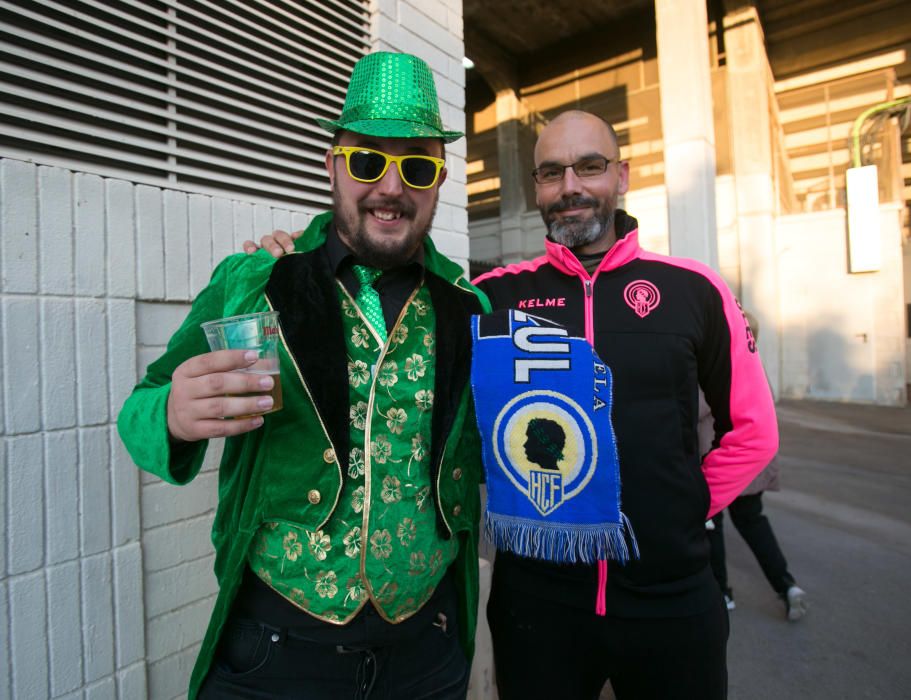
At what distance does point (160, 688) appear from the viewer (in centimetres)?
207

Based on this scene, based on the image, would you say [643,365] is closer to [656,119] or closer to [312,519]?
[312,519]

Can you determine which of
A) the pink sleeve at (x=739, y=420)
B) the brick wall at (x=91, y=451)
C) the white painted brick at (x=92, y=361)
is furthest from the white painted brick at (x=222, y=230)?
the pink sleeve at (x=739, y=420)

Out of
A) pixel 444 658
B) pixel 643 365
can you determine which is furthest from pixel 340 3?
pixel 444 658

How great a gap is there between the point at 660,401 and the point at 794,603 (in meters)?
2.84

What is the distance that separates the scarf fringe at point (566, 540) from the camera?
1555mm

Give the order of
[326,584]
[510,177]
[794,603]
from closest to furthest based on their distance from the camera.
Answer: [326,584] < [794,603] < [510,177]

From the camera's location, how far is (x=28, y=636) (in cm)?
169

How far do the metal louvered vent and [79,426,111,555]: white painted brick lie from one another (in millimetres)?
892

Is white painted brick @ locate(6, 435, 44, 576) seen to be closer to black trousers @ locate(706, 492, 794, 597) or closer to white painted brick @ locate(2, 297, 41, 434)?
white painted brick @ locate(2, 297, 41, 434)

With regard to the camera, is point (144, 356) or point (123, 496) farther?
point (144, 356)

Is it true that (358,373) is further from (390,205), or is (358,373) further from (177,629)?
(177,629)

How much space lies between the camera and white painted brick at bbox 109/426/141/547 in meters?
1.90

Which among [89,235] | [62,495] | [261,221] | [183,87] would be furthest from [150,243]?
[62,495]

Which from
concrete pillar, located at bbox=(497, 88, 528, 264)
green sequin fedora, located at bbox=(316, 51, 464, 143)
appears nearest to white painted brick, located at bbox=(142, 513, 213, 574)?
green sequin fedora, located at bbox=(316, 51, 464, 143)
